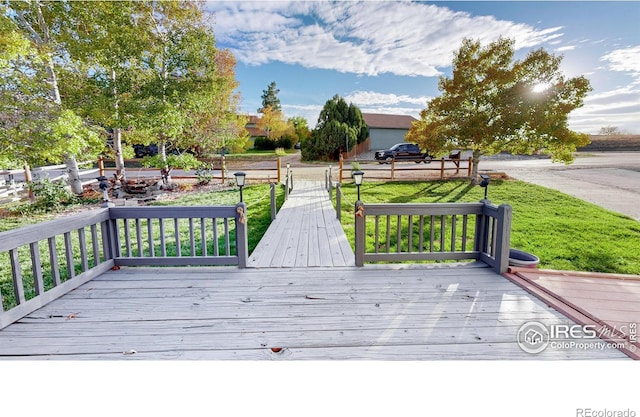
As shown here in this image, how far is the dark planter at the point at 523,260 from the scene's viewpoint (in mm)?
3049

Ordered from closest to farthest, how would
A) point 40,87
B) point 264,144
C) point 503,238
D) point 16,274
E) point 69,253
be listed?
1. point 16,274
2. point 69,253
3. point 503,238
4. point 40,87
5. point 264,144

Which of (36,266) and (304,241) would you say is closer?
(36,266)

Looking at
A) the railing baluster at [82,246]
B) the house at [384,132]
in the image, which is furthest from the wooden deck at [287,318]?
the house at [384,132]

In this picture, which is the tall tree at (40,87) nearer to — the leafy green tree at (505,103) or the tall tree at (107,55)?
the tall tree at (107,55)

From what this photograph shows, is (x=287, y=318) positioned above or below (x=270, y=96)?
below

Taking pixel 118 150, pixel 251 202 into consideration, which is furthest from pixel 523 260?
pixel 118 150

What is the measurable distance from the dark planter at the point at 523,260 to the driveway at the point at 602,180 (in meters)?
4.97

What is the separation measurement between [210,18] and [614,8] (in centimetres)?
868

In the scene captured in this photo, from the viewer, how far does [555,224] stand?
5.65 m

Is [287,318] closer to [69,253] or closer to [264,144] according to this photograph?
[69,253]

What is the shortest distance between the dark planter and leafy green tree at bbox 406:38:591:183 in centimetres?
737

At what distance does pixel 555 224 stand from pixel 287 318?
19.1 feet
